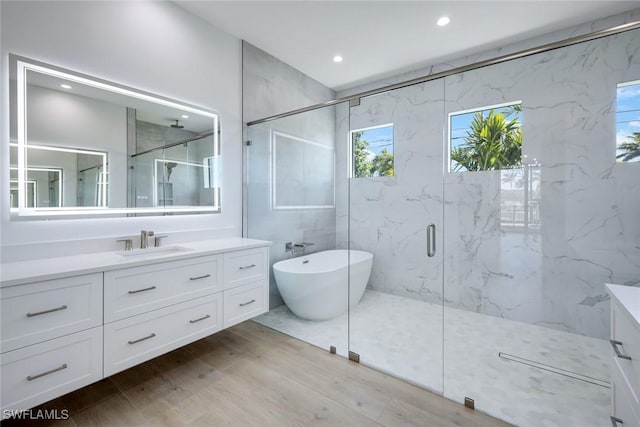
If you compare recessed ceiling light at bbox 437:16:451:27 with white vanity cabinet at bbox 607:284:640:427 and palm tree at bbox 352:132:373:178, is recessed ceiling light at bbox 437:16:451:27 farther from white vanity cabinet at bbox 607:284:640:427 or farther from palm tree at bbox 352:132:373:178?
white vanity cabinet at bbox 607:284:640:427

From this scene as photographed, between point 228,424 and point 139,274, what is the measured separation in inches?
37.2

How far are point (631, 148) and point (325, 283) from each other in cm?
256

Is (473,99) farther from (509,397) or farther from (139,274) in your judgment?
(139,274)

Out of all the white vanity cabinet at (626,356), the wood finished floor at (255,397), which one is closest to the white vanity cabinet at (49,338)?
the wood finished floor at (255,397)

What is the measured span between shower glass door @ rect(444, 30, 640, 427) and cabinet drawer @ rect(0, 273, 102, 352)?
7.21 feet

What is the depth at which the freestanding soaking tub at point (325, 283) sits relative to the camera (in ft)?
8.36

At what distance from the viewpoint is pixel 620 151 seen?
2.12 m

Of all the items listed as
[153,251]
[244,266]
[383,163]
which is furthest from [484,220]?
[153,251]

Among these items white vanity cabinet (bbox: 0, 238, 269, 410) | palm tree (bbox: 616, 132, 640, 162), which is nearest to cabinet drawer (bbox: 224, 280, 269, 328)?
white vanity cabinet (bbox: 0, 238, 269, 410)

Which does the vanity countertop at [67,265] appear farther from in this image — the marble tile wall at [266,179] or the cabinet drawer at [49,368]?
the marble tile wall at [266,179]

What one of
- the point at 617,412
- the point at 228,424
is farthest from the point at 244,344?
the point at 617,412

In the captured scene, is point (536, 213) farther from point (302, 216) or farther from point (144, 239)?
point (144, 239)

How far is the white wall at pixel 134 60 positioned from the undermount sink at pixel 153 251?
19 cm

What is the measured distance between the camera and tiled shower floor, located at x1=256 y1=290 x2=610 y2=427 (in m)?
1.65
